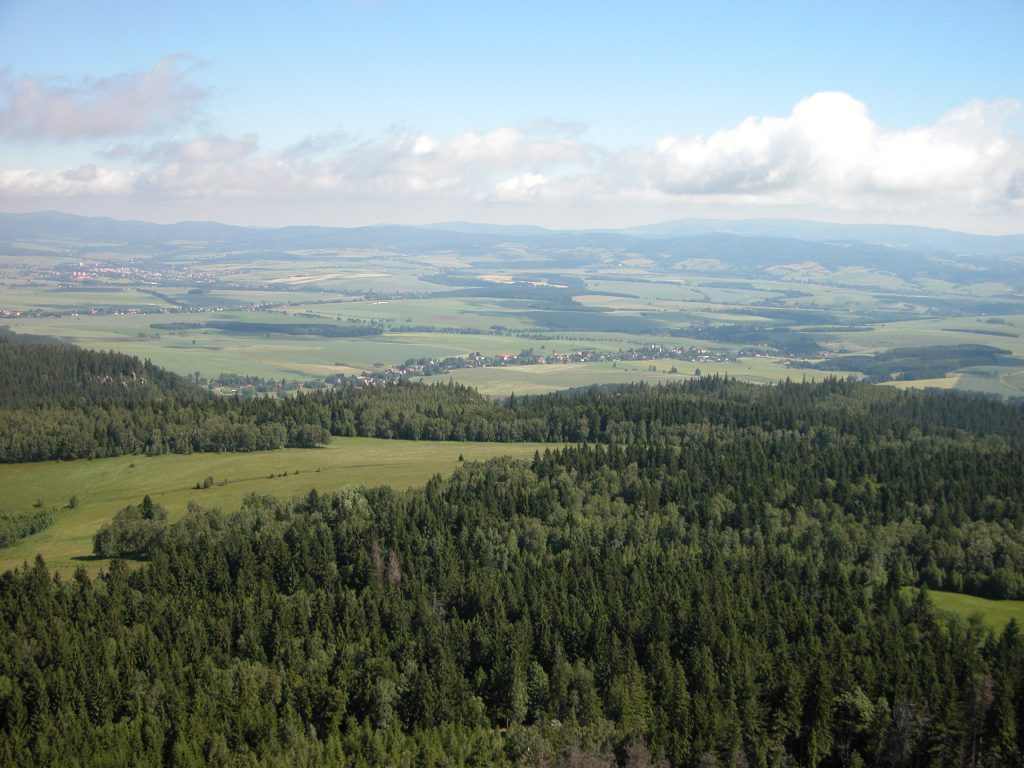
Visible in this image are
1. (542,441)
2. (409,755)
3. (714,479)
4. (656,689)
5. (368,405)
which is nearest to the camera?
(409,755)

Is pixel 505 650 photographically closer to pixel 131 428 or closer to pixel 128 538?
pixel 128 538

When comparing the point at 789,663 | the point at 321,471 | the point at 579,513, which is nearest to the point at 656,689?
the point at 789,663

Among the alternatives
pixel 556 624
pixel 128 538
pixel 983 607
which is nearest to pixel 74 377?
pixel 128 538

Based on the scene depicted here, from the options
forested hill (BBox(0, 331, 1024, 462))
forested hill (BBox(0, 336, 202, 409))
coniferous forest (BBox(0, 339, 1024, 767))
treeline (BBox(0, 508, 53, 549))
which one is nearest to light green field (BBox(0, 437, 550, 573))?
treeline (BBox(0, 508, 53, 549))

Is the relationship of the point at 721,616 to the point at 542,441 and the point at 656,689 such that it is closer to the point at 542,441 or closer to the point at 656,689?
the point at 656,689

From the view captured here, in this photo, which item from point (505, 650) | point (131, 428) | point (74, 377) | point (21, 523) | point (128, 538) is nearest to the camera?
point (505, 650)

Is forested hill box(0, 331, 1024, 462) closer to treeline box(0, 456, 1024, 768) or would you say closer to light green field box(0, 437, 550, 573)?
light green field box(0, 437, 550, 573)
